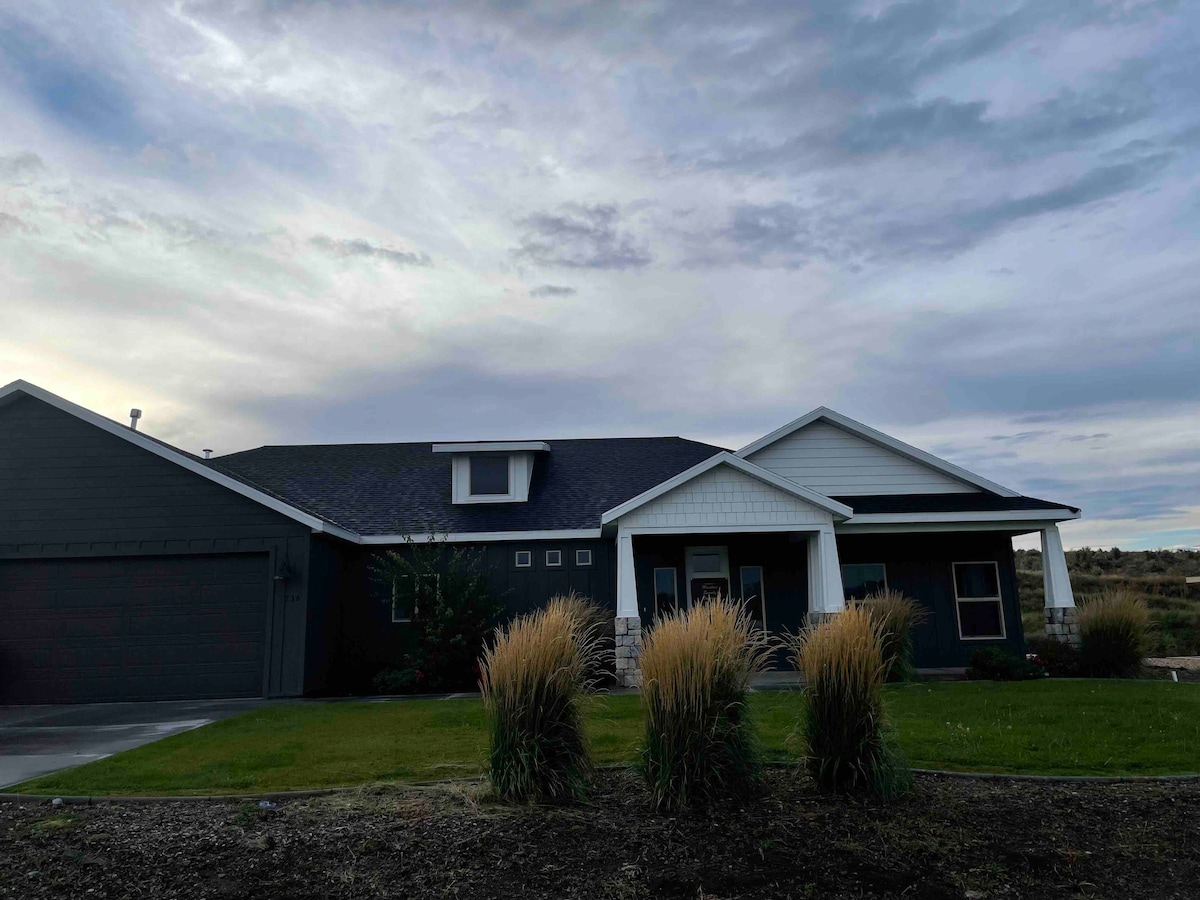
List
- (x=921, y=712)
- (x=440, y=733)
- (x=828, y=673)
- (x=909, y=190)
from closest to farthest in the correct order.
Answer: (x=828, y=673) < (x=440, y=733) < (x=921, y=712) < (x=909, y=190)

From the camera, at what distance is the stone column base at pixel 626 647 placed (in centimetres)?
1274

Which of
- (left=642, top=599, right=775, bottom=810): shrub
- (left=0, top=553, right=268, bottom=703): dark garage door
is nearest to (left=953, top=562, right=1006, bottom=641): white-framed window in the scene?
(left=642, top=599, right=775, bottom=810): shrub

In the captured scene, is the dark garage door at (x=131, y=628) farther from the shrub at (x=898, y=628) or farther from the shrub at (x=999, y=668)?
the shrub at (x=999, y=668)

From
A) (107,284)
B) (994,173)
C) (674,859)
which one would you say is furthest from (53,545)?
(994,173)

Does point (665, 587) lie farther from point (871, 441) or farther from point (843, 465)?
point (871, 441)

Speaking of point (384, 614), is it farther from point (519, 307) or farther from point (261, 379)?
point (519, 307)

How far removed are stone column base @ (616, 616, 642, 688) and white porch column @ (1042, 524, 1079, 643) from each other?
23.6 feet

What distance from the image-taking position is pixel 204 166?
38.4 feet

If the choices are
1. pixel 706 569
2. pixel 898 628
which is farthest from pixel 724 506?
pixel 898 628

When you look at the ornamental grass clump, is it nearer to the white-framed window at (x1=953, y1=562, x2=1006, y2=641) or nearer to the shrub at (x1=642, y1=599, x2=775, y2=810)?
the shrub at (x1=642, y1=599, x2=775, y2=810)

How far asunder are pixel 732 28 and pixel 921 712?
26.7 feet

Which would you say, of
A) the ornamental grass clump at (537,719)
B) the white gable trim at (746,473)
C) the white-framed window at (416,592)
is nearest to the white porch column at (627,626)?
the white gable trim at (746,473)

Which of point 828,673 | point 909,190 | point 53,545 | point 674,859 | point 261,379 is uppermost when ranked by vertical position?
point 909,190

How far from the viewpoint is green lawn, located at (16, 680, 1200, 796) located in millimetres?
6539
